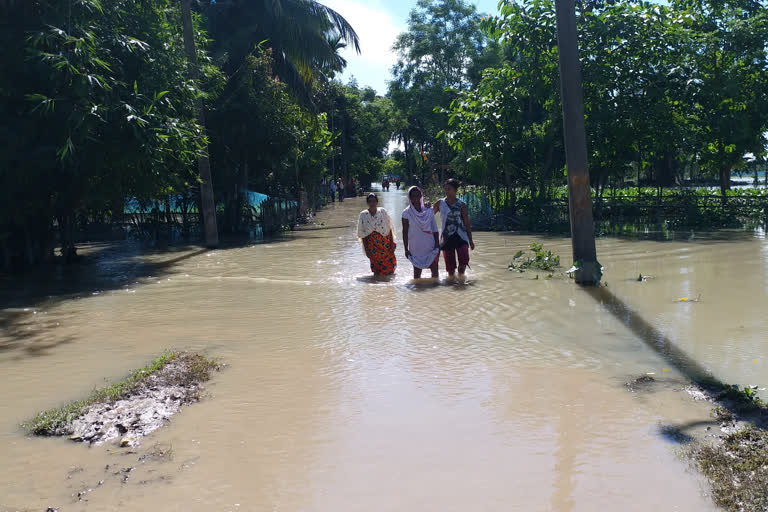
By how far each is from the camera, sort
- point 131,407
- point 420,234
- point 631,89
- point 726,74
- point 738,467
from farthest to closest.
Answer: point 726,74 < point 631,89 < point 420,234 < point 131,407 < point 738,467

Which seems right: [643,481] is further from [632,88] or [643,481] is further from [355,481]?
[632,88]

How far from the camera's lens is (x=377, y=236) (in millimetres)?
11422

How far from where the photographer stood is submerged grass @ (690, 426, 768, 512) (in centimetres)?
340

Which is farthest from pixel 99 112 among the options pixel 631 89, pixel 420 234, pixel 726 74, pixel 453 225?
pixel 726 74

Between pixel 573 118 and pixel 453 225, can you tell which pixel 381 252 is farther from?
pixel 573 118

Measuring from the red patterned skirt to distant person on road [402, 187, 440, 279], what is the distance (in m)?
0.52

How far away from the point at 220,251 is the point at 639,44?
1280cm

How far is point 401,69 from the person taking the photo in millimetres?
49406

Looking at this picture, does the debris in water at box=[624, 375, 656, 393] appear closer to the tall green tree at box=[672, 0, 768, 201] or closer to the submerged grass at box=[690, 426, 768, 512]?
the submerged grass at box=[690, 426, 768, 512]

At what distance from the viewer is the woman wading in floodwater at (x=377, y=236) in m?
11.2

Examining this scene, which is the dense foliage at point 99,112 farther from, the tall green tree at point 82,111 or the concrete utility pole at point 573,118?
the concrete utility pole at point 573,118

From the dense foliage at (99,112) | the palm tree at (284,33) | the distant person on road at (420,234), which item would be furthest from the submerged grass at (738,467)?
the palm tree at (284,33)

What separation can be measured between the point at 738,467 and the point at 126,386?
425cm

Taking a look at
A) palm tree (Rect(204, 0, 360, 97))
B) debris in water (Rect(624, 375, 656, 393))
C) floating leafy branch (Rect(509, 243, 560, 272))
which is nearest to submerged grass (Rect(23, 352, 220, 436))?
debris in water (Rect(624, 375, 656, 393))
